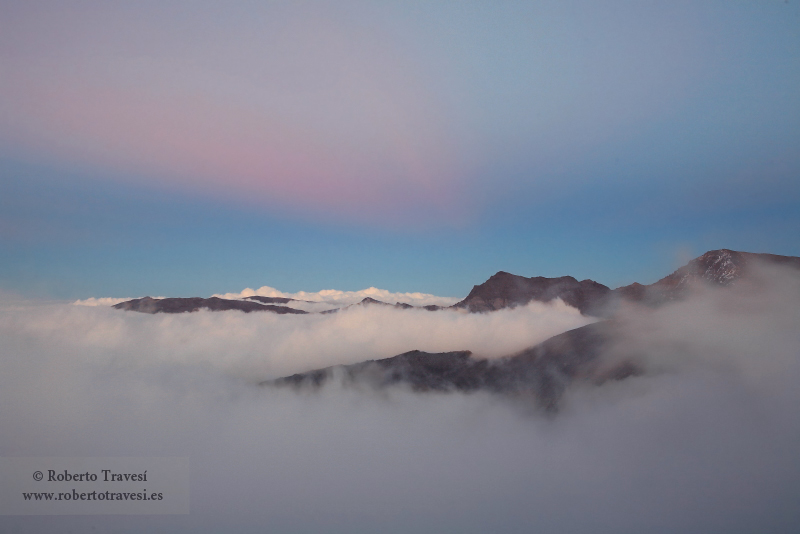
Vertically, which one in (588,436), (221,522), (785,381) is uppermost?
(785,381)

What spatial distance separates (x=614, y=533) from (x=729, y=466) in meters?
38.0

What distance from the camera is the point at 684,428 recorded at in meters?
116

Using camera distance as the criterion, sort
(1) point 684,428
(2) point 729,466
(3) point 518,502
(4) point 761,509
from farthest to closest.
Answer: (3) point 518,502, (1) point 684,428, (2) point 729,466, (4) point 761,509

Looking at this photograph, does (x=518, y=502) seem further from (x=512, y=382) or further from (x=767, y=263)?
(x=767, y=263)

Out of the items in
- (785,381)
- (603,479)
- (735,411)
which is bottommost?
(603,479)

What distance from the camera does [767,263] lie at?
180 meters

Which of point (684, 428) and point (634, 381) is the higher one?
point (634, 381)

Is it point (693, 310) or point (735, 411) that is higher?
point (693, 310)

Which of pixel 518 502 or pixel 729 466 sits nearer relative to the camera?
pixel 729 466

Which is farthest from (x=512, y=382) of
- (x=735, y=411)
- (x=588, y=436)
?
(x=735, y=411)

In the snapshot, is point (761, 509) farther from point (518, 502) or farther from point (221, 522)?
point (221, 522)

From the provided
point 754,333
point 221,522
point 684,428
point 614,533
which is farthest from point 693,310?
point 221,522

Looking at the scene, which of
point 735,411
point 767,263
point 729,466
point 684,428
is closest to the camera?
point 729,466

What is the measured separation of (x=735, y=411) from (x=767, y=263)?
354 ft
